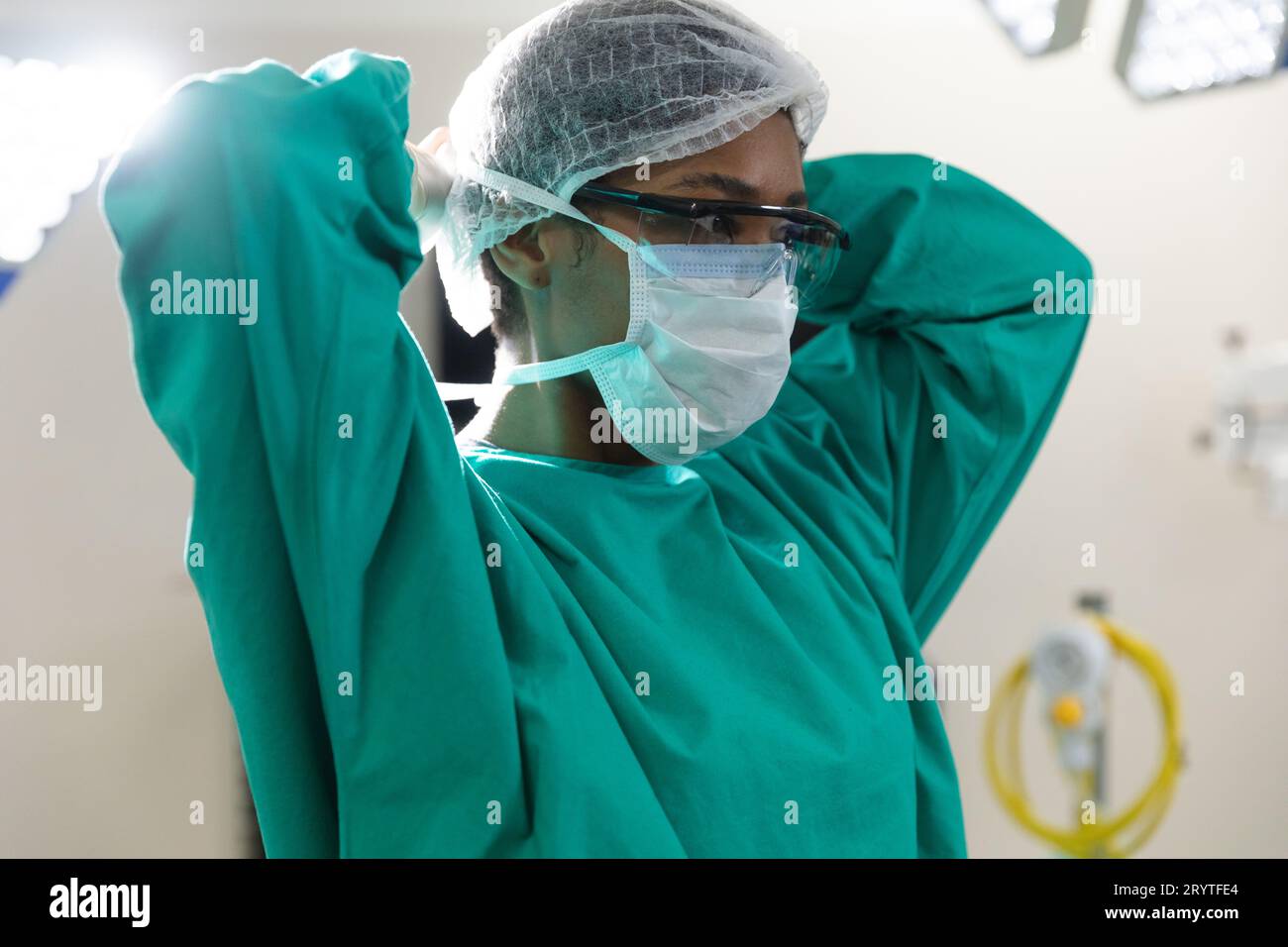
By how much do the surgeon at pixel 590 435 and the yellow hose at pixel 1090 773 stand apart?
1.12 meters

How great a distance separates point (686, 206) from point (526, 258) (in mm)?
176

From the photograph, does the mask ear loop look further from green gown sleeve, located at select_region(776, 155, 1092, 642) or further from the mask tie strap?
green gown sleeve, located at select_region(776, 155, 1092, 642)

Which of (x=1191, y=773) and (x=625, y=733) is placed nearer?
(x=625, y=733)

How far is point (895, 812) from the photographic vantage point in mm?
1114

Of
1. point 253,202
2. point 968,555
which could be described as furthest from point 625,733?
point 968,555

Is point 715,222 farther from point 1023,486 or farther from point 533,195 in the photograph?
point 1023,486

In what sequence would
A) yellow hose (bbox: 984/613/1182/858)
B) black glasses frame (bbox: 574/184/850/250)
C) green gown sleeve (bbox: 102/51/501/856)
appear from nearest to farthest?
green gown sleeve (bbox: 102/51/501/856), black glasses frame (bbox: 574/184/850/250), yellow hose (bbox: 984/613/1182/858)

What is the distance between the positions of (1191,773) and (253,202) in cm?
247

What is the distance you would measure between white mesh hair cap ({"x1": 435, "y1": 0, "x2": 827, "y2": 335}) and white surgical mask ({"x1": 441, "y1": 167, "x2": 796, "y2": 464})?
4cm

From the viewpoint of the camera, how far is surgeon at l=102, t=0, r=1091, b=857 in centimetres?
84

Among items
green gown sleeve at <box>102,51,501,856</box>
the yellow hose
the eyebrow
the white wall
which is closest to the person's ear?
the eyebrow

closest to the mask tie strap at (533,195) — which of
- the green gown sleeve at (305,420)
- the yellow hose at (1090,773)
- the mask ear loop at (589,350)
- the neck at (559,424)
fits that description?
the mask ear loop at (589,350)

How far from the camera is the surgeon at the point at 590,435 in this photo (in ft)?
2.75

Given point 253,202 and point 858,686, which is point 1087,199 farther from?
point 253,202
